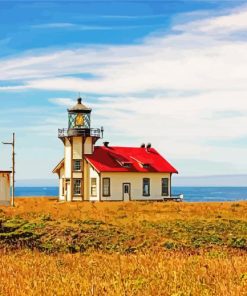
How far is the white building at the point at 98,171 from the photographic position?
55.5 metres

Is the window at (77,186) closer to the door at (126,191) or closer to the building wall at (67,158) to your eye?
the building wall at (67,158)

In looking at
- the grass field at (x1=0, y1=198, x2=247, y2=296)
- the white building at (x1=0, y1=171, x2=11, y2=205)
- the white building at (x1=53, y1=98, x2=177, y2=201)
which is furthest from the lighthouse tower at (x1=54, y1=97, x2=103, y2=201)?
the grass field at (x1=0, y1=198, x2=247, y2=296)

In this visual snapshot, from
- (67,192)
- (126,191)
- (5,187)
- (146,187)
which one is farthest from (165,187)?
(5,187)

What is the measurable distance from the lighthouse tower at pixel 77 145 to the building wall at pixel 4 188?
7.10m

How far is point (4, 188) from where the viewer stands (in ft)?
169

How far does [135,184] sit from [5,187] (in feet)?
41.0

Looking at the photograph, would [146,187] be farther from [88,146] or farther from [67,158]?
[67,158]

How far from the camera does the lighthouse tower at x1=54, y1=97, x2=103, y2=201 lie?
185ft

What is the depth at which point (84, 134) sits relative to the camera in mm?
56156

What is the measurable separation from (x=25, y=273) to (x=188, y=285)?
3.16 m

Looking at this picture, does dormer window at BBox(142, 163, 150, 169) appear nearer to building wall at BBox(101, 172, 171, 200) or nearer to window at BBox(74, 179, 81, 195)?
building wall at BBox(101, 172, 171, 200)

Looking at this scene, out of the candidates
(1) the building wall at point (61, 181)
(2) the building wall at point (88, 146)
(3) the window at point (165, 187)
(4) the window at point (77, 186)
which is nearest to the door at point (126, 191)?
(3) the window at point (165, 187)

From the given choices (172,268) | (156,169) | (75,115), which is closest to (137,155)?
(156,169)

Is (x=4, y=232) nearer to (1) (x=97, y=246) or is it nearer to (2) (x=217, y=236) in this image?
(1) (x=97, y=246)
